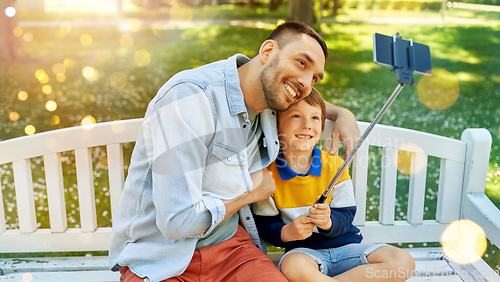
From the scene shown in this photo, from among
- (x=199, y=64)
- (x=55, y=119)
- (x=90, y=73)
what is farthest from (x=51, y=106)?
(x=199, y=64)

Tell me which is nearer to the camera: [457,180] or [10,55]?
[457,180]

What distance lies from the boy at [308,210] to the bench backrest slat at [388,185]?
0.31 metres

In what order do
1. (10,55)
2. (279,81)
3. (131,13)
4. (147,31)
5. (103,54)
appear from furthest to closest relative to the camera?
(131,13) < (147,31) < (103,54) < (10,55) < (279,81)

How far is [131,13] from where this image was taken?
18.1 m

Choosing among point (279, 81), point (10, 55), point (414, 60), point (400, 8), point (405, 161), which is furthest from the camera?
point (400, 8)

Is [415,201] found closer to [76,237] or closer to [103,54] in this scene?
[76,237]

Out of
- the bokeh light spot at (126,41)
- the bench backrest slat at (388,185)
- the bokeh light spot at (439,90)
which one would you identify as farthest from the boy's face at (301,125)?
the bokeh light spot at (126,41)

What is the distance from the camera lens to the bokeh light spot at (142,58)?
422 inches

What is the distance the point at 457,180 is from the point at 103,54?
35.2ft

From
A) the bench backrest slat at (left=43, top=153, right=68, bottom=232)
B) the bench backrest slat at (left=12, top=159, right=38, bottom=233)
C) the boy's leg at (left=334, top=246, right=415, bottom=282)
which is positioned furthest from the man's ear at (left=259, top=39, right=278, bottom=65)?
the bench backrest slat at (left=12, top=159, right=38, bottom=233)

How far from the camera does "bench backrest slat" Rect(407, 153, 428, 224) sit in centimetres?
236

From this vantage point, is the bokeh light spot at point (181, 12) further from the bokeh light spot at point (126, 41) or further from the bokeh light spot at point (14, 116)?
the bokeh light spot at point (14, 116)

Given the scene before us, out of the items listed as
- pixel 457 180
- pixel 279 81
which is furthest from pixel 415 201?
pixel 279 81

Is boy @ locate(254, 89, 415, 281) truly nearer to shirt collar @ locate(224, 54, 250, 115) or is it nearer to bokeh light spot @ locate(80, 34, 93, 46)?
shirt collar @ locate(224, 54, 250, 115)
